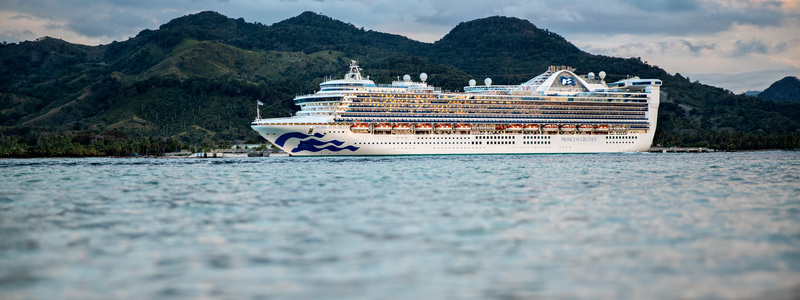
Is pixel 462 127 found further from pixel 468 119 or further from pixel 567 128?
pixel 567 128

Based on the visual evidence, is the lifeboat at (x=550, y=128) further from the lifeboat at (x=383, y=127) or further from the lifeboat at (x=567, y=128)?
the lifeboat at (x=383, y=127)

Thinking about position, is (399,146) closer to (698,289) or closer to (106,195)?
(106,195)

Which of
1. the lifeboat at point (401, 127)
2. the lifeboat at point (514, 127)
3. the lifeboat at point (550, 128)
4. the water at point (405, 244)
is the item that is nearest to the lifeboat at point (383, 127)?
the lifeboat at point (401, 127)

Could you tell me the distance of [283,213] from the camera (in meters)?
29.7

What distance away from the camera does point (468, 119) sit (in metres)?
110

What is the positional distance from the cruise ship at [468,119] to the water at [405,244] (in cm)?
5574

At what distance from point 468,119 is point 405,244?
89413mm

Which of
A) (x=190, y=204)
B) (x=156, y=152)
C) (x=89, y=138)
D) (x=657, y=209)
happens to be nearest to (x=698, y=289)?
(x=657, y=209)

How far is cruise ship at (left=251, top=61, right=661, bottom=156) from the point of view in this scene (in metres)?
95.9

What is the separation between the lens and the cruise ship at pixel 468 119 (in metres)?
95.9

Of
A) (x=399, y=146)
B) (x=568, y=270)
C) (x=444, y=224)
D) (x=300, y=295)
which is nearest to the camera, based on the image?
(x=300, y=295)

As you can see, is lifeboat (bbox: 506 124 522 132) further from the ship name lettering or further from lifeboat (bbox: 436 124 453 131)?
lifeboat (bbox: 436 124 453 131)

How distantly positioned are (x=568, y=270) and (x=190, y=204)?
22.2m

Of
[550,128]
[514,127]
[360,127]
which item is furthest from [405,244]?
[550,128]
